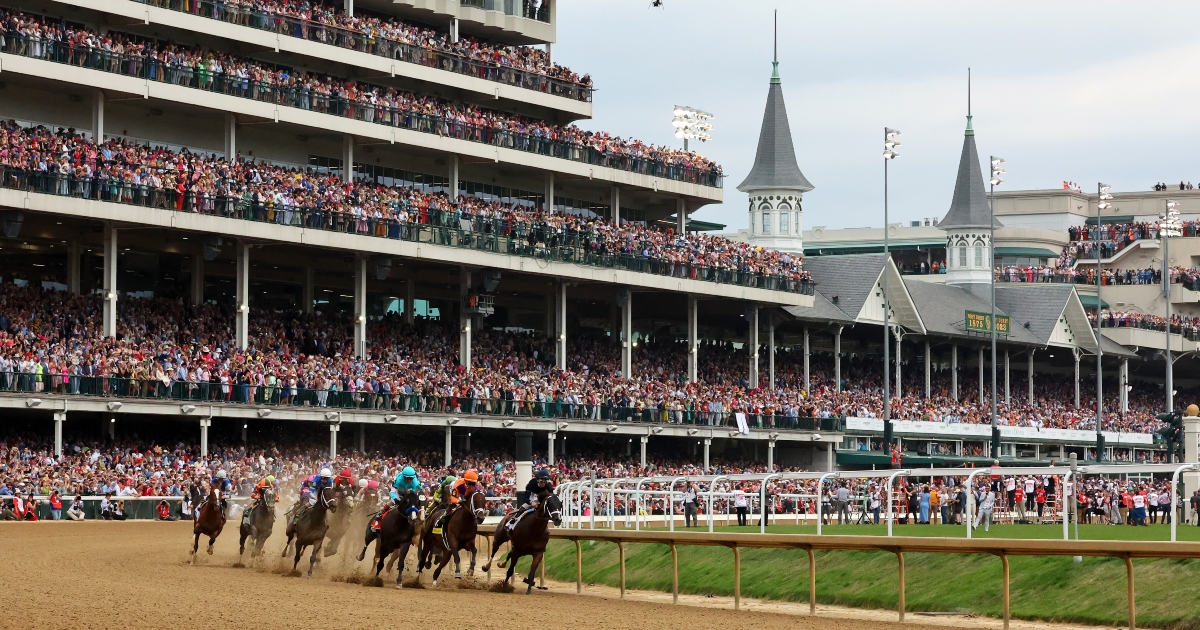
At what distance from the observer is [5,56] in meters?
38.7

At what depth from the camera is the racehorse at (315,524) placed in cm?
2141

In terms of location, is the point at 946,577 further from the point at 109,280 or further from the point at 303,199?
the point at 303,199

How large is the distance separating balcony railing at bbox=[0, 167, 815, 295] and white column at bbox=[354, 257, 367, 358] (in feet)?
4.36

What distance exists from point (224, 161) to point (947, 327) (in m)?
30.1

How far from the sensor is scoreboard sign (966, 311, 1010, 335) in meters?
64.0

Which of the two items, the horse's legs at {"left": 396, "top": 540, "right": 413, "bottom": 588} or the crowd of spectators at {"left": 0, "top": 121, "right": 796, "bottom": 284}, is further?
the crowd of spectators at {"left": 0, "top": 121, "right": 796, "bottom": 284}

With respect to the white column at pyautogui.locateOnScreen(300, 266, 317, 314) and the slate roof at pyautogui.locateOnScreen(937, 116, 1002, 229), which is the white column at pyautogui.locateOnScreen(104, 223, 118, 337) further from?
the slate roof at pyautogui.locateOnScreen(937, 116, 1002, 229)

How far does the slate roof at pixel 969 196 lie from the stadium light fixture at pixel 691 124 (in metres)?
22.6

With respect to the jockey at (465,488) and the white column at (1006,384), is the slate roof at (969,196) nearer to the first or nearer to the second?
the white column at (1006,384)

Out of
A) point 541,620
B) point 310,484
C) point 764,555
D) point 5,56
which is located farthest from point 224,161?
point 541,620

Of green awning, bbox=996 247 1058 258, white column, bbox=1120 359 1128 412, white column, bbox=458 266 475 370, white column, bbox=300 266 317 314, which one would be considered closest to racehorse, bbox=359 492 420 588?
white column, bbox=458 266 475 370

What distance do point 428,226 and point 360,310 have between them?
2858 mm

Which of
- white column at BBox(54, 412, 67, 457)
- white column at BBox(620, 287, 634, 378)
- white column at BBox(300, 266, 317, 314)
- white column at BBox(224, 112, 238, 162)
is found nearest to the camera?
white column at BBox(54, 412, 67, 457)

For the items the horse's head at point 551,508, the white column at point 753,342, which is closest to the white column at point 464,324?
the white column at point 753,342
